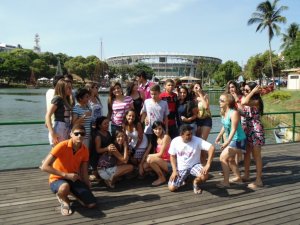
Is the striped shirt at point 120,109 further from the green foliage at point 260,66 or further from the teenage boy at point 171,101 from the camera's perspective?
the green foliage at point 260,66

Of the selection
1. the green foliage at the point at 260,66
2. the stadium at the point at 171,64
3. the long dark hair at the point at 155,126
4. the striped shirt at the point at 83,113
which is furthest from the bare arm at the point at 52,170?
the stadium at the point at 171,64

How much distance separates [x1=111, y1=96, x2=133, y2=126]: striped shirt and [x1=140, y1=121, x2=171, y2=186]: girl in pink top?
0.48m

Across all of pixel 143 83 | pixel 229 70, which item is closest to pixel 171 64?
pixel 229 70

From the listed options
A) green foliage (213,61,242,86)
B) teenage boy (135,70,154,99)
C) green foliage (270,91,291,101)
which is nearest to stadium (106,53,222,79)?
green foliage (213,61,242,86)

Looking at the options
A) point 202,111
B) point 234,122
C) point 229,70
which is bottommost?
point 234,122

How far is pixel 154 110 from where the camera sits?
4.93m

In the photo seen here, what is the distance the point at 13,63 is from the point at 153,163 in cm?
7482

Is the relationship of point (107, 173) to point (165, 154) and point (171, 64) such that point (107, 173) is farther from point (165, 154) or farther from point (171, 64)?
point (171, 64)

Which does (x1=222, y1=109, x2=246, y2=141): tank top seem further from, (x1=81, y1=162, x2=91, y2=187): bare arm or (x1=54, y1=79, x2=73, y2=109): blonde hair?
(x1=54, y1=79, x2=73, y2=109): blonde hair

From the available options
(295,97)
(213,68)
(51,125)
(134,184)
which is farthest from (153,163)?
(213,68)

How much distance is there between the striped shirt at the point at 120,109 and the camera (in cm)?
483

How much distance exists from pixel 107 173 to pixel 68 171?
2.49 ft

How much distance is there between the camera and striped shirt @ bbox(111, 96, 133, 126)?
15.8 ft

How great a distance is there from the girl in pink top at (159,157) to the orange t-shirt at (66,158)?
112cm
